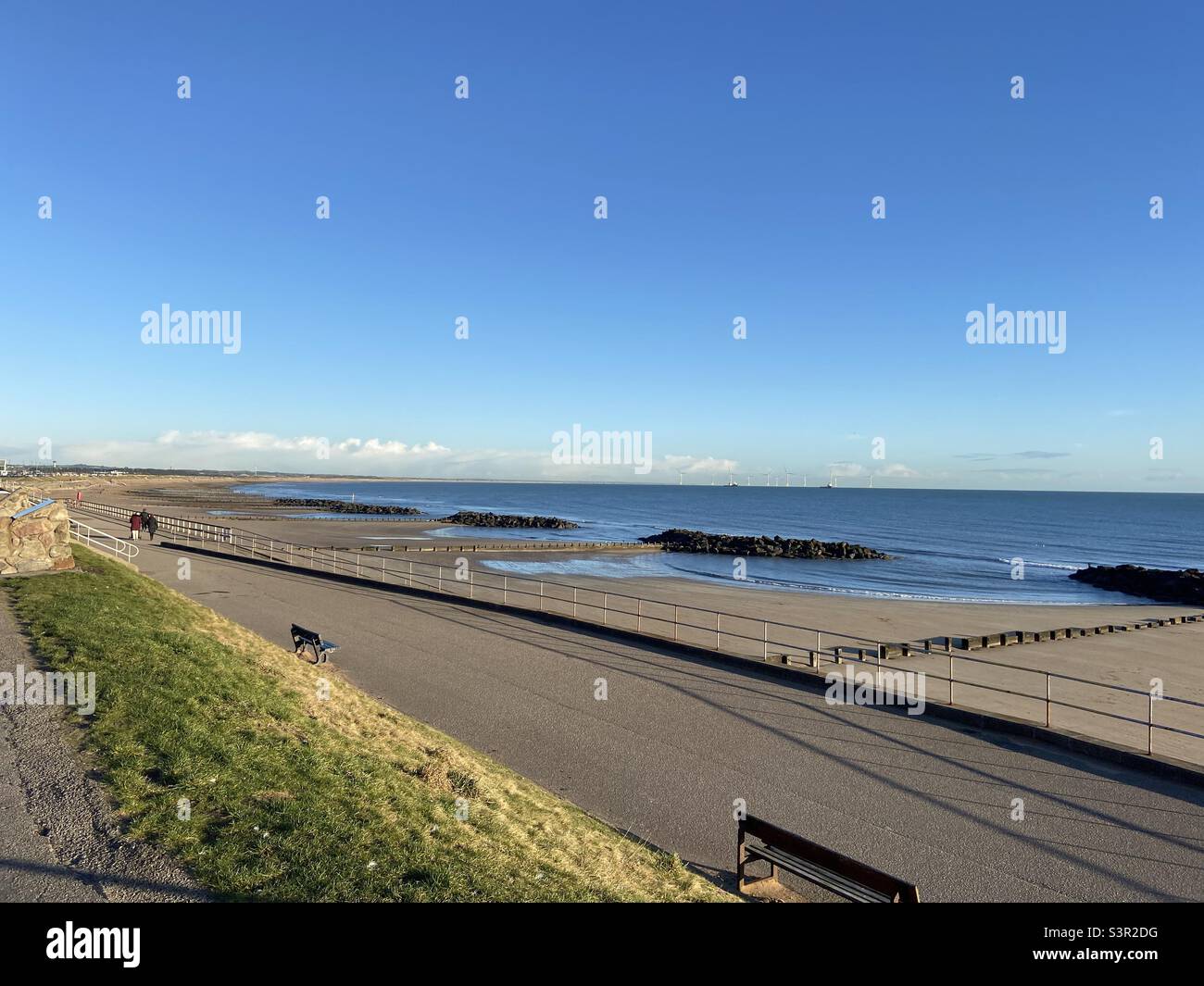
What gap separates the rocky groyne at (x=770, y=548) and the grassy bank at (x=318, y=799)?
44.8m

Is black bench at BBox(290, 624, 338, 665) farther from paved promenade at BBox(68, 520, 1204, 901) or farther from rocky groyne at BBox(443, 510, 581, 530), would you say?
rocky groyne at BBox(443, 510, 581, 530)

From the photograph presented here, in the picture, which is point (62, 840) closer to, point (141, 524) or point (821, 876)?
point (821, 876)

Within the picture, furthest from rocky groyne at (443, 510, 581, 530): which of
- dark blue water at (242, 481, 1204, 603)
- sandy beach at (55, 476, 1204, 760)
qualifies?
sandy beach at (55, 476, 1204, 760)

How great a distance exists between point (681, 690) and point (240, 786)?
7423 millimetres

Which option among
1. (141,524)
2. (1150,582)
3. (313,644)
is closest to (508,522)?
Answer: (141,524)

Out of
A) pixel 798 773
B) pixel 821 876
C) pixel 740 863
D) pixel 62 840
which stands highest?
pixel 62 840

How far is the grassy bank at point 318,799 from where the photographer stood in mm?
4922

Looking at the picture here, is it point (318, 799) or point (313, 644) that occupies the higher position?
point (318, 799)

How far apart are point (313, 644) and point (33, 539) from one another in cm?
892

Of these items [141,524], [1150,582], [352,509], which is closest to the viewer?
[141,524]

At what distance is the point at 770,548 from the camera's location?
177 ft

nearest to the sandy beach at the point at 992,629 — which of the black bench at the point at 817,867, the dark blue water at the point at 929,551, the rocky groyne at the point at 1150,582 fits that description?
the dark blue water at the point at 929,551

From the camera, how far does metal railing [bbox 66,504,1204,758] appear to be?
1146cm
